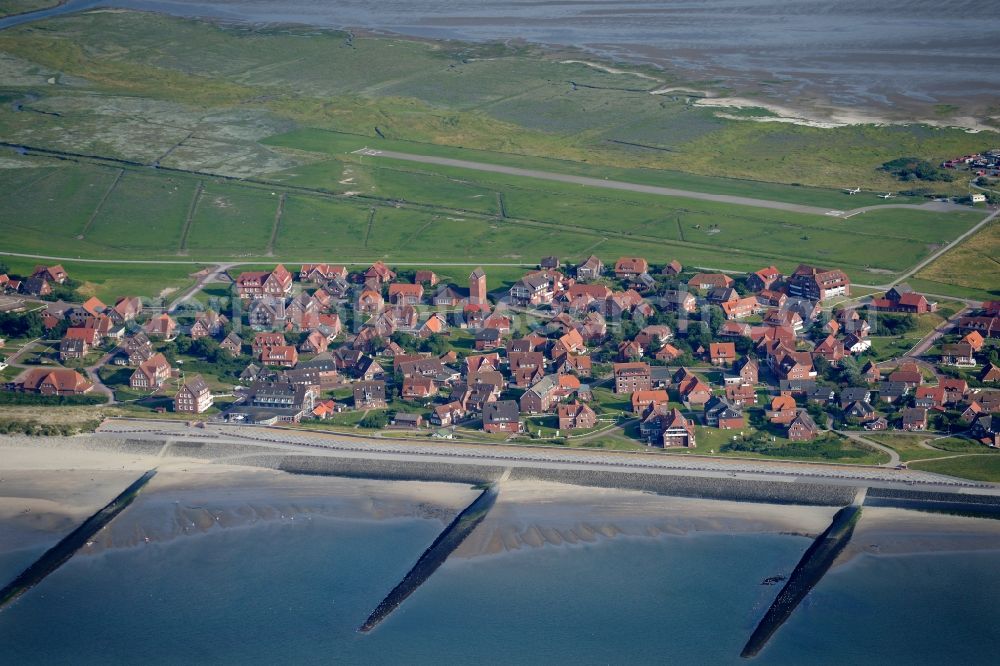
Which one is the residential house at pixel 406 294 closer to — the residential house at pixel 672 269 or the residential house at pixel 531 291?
the residential house at pixel 531 291

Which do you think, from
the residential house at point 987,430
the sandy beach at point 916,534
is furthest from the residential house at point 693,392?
the sandy beach at point 916,534

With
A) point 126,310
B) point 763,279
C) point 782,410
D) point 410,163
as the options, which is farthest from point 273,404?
point 410,163

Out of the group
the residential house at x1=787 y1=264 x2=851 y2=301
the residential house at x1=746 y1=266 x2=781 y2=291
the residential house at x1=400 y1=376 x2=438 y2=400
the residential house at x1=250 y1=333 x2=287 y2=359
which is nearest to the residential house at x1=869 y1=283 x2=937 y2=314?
the residential house at x1=787 y1=264 x2=851 y2=301

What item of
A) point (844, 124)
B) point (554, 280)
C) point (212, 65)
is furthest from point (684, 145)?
point (212, 65)

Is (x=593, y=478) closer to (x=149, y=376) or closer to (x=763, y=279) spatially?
(x=149, y=376)

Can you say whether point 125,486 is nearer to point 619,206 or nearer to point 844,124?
point 619,206

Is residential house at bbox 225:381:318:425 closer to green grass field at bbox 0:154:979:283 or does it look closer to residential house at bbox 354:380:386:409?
residential house at bbox 354:380:386:409
